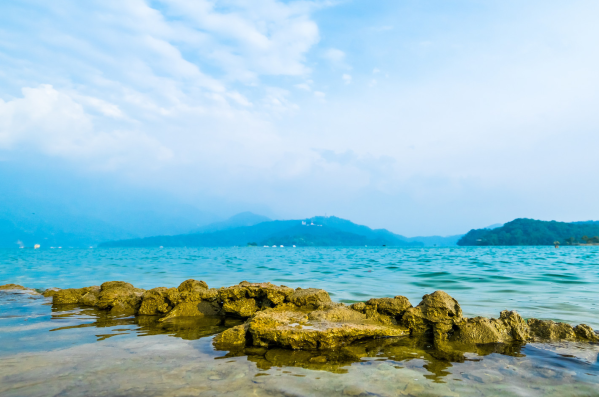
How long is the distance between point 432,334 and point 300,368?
→ 3131 mm

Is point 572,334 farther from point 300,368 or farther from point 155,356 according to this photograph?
point 155,356

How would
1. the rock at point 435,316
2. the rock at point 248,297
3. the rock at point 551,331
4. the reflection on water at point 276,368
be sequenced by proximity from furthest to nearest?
the rock at point 248,297 < the rock at point 435,316 < the rock at point 551,331 < the reflection on water at point 276,368

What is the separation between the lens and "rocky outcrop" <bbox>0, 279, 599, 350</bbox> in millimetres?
5984

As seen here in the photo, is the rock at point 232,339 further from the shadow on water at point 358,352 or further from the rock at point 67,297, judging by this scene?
the rock at point 67,297

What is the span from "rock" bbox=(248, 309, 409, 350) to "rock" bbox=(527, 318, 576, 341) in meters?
2.75

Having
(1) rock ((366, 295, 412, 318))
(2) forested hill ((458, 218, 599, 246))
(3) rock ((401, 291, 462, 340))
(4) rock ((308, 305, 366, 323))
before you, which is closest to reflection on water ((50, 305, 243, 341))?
(4) rock ((308, 305, 366, 323))

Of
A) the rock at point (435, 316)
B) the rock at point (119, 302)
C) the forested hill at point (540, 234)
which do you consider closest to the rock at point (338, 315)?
the rock at point (435, 316)

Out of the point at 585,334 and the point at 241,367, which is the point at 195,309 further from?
the point at 585,334

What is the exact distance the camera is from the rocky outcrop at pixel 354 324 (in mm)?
5984

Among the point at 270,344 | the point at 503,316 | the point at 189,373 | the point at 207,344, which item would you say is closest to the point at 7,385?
the point at 189,373

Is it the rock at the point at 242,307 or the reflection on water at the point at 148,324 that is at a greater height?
the rock at the point at 242,307

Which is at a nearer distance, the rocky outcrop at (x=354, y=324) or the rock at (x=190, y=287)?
the rocky outcrop at (x=354, y=324)

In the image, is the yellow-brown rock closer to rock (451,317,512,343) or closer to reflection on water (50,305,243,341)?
reflection on water (50,305,243,341)

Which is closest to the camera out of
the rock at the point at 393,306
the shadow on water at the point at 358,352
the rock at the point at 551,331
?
the shadow on water at the point at 358,352
